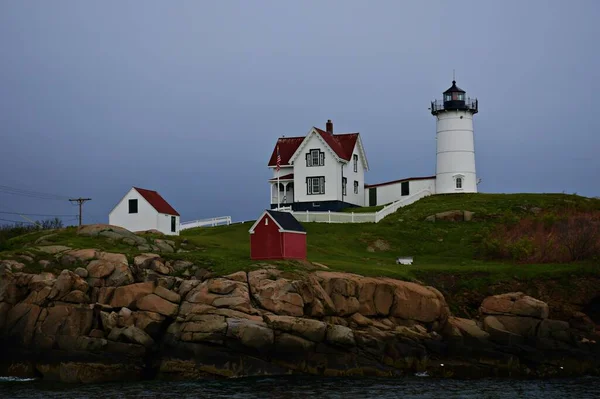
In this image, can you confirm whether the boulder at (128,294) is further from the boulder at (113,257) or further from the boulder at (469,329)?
the boulder at (469,329)

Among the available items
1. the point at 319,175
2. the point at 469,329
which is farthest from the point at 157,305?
the point at 319,175

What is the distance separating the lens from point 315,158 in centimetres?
7000

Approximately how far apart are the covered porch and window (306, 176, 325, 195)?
2388 mm

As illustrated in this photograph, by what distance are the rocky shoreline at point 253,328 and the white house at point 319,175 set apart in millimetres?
25626

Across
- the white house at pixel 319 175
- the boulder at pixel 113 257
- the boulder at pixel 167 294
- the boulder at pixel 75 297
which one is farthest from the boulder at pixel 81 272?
the white house at pixel 319 175

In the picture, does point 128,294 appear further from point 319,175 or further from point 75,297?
point 319,175

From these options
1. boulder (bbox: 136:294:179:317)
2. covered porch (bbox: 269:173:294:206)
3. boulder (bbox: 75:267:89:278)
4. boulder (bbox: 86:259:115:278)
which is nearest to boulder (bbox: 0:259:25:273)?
boulder (bbox: 75:267:89:278)

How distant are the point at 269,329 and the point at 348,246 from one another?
19.1m

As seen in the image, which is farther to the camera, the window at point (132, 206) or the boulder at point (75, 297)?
the window at point (132, 206)

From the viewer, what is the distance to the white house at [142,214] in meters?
58.4

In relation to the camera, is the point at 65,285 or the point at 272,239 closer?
the point at 65,285

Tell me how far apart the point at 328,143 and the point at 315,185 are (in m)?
3.37

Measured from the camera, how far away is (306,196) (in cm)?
7025

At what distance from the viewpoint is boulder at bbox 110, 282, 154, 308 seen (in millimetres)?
41531
